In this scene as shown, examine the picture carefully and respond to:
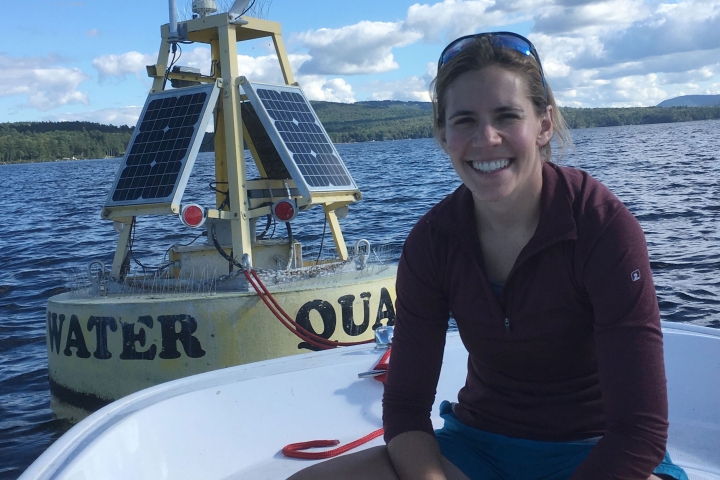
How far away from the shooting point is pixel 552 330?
203cm

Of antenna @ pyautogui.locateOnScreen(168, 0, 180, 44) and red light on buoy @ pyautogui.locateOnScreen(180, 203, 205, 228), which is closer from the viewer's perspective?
red light on buoy @ pyautogui.locateOnScreen(180, 203, 205, 228)

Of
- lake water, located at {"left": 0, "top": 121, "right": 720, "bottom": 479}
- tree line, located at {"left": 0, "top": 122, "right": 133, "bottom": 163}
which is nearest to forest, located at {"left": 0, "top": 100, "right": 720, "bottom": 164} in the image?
tree line, located at {"left": 0, "top": 122, "right": 133, "bottom": 163}

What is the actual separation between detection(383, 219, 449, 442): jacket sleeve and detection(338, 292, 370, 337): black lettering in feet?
11.6

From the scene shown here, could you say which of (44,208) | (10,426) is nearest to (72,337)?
(10,426)

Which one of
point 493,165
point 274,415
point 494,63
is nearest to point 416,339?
point 493,165

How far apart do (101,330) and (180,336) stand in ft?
2.03

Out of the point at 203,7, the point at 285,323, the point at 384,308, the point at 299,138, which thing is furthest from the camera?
the point at 203,7

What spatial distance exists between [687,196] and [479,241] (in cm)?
1902

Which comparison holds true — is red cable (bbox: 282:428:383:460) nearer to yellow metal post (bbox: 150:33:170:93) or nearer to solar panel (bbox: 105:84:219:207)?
solar panel (bbox: 105:84:219:207)

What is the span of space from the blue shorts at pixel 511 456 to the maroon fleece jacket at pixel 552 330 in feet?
0.12

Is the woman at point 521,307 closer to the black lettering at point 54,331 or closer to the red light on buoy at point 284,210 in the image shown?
the red light on buoy at point 284,210

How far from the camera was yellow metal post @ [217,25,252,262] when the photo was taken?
6152 mm

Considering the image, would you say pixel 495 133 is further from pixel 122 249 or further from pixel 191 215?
pixel 122 249

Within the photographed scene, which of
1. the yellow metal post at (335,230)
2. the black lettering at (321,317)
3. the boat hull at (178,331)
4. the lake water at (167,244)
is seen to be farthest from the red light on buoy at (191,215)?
the lake water at (167,244)
